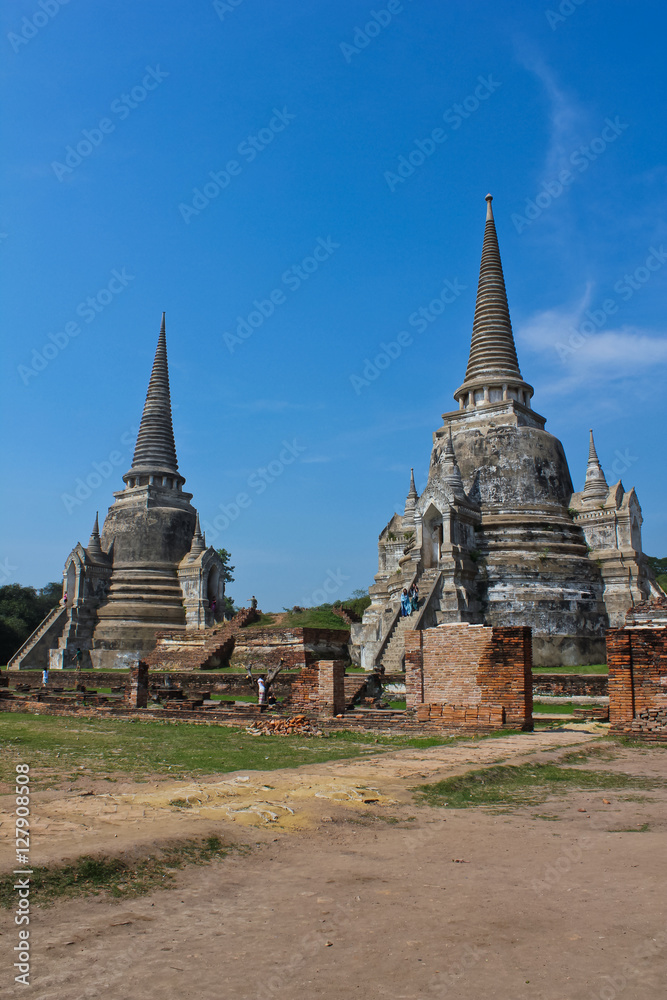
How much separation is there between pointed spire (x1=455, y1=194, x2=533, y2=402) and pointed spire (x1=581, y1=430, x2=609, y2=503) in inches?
171

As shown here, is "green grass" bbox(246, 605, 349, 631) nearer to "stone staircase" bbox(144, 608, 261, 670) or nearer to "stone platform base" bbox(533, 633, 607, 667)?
"stone staircase" bbox(144, 608, 261, 670)

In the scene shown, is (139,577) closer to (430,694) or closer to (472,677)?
(430,694)

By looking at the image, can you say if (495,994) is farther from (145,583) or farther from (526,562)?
(145,583)

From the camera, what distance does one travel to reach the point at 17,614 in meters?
48.2

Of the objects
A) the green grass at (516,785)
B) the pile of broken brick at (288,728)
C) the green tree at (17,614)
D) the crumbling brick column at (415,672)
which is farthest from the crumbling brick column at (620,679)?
the green tree at (17,614)

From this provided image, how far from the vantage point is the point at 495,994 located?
3.68m

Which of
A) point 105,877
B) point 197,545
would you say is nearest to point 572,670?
point 197,545

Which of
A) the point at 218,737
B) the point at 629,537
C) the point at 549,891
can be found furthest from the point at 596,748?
the point at 629,537

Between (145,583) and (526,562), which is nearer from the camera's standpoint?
(526,562)

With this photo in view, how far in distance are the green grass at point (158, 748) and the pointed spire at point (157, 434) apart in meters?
25.6

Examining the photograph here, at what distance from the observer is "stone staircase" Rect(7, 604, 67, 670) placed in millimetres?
35897

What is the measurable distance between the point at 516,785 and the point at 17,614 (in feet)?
147

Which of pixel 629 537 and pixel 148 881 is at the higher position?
pixel 629 537

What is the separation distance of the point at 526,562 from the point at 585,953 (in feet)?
85.5
